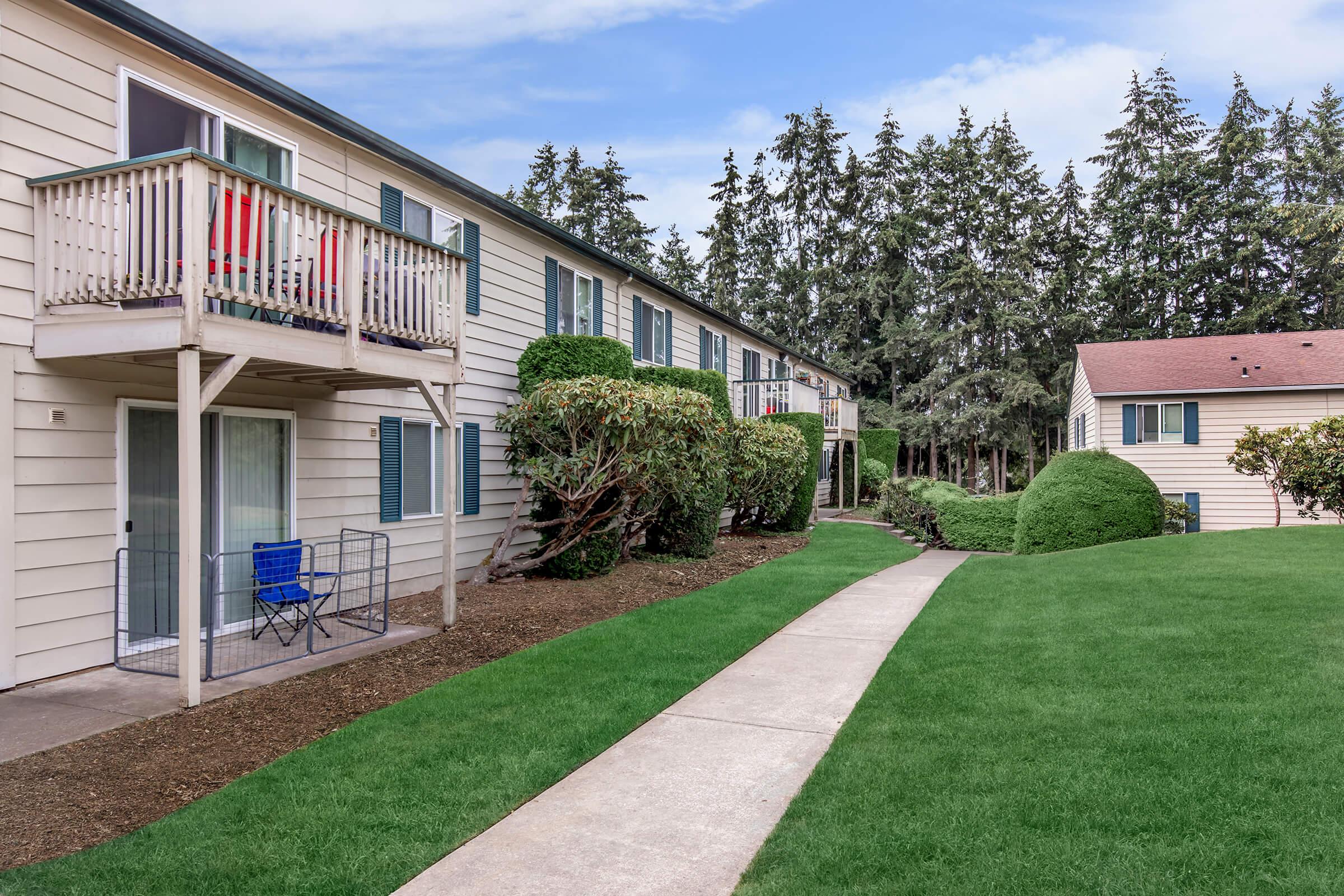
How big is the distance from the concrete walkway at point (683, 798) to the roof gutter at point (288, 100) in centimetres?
637

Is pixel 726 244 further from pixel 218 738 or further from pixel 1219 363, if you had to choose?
pixel 218 738

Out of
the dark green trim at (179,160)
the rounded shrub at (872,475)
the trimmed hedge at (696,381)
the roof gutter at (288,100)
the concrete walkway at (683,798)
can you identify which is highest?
the roof gutter at (288,100)

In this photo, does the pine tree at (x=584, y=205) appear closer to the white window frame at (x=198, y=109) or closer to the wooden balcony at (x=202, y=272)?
the white window frame at (x=198, y=109)

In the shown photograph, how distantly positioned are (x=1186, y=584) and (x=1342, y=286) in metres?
29.1

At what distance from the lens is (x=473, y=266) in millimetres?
10570

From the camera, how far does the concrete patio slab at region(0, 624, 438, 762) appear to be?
486cm

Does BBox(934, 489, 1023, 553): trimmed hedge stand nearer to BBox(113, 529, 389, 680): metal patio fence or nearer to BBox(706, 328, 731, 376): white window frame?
BBox(706, 328, 731, 376): white window frame

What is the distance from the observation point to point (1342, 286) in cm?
2961

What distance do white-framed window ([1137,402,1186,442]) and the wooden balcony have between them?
19856 millimetres

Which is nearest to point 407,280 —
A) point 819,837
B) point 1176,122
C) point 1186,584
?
point 819,837

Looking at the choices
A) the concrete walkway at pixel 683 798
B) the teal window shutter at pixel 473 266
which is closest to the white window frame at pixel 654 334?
the teal window shutter at pixel 473 266

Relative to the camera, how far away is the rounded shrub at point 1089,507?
14.4 m

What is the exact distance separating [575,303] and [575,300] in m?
0.05

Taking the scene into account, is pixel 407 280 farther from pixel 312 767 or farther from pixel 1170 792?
pixel 1170 792
